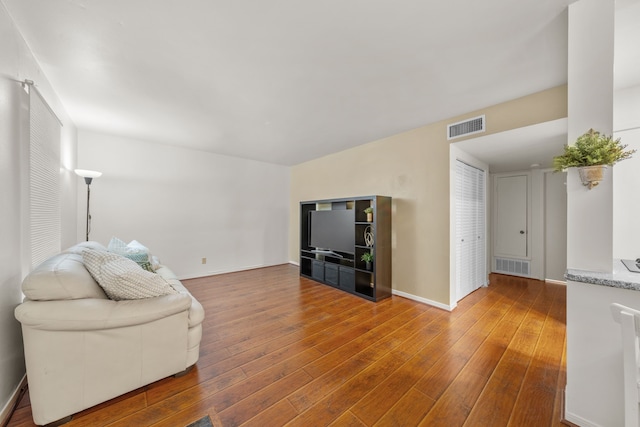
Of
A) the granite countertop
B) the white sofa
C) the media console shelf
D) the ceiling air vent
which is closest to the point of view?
the granite countertop

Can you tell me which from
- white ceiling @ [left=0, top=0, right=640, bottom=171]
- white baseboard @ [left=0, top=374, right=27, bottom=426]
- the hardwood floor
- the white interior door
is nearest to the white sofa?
the hardwood floor

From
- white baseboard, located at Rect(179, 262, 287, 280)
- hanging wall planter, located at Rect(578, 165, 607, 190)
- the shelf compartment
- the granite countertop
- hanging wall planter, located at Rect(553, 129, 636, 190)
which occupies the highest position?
hanging wall planter, located at Rect(553, 129, 636, 190)

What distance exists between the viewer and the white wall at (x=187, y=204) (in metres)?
3.75

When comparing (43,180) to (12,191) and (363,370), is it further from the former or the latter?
(363,370)

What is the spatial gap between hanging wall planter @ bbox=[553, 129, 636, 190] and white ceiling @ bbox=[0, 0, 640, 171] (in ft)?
2.80

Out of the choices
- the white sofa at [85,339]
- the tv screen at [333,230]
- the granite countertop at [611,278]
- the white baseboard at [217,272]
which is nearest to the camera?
the granite countertop at [611,278]

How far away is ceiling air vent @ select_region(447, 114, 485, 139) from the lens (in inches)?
109

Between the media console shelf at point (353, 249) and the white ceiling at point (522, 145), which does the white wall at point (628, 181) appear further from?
the media console shelf at point (353, 249)

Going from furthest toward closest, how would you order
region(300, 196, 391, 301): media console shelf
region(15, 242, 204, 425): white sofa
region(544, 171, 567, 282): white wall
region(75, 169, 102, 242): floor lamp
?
region(544, 171, 567, 282): white wall < region(300, 196, 391, 301): media console shelf < region(75, 169, 102, 242): floor lamp < region(15, 242, 204, 425): white sofa

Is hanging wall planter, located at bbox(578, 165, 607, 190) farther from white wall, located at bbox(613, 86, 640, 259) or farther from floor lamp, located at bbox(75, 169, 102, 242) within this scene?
floor lamp, located at bbox(75, 169, 102, 242)

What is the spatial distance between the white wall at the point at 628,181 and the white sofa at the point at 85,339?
414 cm

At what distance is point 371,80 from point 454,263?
2.53 m

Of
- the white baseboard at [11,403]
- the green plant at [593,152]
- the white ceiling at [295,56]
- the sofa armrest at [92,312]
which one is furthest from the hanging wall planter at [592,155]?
the white baseboard at [11,403]

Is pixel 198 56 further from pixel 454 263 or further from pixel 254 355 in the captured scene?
pixel 454 263
